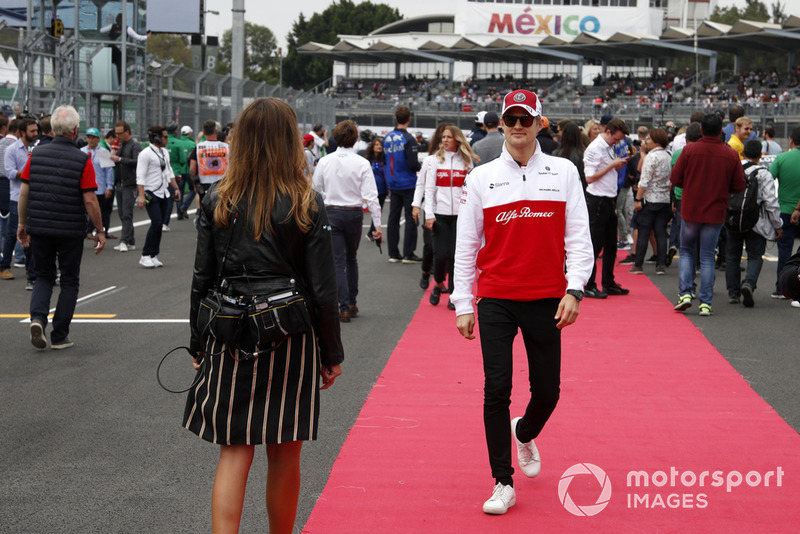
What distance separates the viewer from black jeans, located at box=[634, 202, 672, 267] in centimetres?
1179

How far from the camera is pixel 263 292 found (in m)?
3.45

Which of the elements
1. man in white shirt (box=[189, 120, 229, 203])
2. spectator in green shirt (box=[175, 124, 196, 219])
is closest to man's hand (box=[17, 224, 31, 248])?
man in white shirt (box=[189, 120, 229, 203])

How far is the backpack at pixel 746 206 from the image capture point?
32.0 feet

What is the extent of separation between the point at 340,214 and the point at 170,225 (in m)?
10.2

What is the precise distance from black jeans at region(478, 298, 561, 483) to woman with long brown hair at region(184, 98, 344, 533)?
0.97 m

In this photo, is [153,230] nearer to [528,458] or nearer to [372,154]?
[372,154]

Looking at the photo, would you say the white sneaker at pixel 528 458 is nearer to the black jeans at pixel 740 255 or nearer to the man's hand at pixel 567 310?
the man's hand at pixel 567 310

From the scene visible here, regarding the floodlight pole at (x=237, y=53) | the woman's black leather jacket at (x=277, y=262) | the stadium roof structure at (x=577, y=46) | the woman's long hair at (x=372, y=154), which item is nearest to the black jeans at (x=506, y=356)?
the woman's black leather jacket at (x=277, y=262)

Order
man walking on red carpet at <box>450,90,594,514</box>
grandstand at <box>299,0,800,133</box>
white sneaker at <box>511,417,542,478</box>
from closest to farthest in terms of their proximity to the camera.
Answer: man walking on red carpet at <box>450,90,594,514</box>, white sneaker at <box>511,417,542,478</box>, grandstand at <box>299,0,800,133</box>

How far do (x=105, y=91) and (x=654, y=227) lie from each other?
1515 centimetres

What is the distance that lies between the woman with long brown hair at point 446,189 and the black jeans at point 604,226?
1.58 m

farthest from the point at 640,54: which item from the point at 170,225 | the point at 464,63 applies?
the point at 170,225

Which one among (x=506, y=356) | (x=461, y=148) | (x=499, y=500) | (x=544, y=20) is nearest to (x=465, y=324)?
(x=506, y=356)

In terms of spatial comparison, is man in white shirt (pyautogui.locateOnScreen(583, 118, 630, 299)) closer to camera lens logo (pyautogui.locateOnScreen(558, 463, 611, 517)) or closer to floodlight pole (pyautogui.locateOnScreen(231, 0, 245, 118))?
camera lens logo (pyautogui.locateOnScreen(558, 463, 611, 517))
